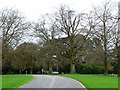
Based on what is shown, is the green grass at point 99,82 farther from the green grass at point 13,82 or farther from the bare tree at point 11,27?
the bare tree at point 11,27

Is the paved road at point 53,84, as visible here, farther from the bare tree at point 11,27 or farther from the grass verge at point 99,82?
the bare tree at point 11,27

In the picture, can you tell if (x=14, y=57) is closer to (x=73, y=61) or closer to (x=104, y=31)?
(x=73, y=61)

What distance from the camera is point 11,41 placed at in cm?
6031

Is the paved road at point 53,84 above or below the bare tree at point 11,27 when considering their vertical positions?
below

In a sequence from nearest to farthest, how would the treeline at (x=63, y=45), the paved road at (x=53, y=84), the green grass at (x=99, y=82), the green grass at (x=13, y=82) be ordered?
the green grass at (x=99, y=82) → the paved road at (x=53, y=84) → the green grass at (x=13, y=82) → the treeline at (x=63, y=45)

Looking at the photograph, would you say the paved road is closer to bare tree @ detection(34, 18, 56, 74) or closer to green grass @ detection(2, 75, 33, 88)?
green grass @ detection(2, 75, 33, 88)

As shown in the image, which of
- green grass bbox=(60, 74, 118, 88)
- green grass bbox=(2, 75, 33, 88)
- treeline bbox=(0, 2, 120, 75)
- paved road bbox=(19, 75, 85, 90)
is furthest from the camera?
treeline bbox=(0, 2, 120, 75)

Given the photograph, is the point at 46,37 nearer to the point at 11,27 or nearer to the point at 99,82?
the point at 11,27

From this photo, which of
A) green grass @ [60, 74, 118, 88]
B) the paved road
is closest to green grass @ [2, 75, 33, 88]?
the paved road

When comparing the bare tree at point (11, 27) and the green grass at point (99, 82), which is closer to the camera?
the green grass at point (99, 82)

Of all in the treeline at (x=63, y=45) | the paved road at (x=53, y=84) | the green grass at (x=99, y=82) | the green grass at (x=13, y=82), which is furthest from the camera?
the treeline at (x=63, y=45)

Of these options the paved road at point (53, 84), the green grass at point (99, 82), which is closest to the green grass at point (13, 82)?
the paved road at point (53, 84)

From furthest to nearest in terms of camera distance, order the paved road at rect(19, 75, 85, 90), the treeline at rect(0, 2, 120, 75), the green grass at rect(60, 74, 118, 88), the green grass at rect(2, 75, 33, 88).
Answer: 1. the treeline at rect(0, 2, 120, 75)
2. the green grass at rect(2, 75, 33, 88)
3. the paved road at rect(19, 75, 85, 90)
4. the green grass at rect(60, 74, 118, 88)

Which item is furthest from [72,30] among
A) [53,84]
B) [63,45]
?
[53,84]
